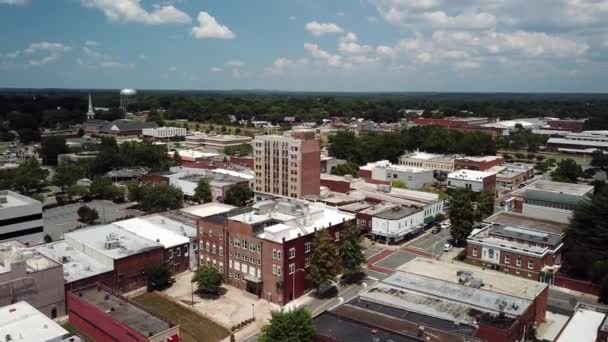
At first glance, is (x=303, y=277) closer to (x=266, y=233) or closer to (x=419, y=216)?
(x=266, y=233)

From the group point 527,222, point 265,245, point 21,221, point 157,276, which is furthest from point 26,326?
point 527,222

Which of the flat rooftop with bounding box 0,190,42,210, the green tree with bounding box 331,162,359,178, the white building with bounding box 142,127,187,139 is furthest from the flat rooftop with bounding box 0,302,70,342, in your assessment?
the white building with bounding box 142,127,187,139

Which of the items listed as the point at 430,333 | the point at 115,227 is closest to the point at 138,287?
the point at 115,227

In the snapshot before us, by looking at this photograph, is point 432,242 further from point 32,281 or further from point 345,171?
point 32,281

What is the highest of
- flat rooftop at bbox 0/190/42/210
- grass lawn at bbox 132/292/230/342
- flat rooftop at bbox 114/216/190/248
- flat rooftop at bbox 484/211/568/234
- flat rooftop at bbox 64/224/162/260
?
flat rooftop at bbox 0/190/42/210

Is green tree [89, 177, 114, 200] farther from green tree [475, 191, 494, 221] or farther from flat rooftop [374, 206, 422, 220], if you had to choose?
green tree [475, 191, 494, 221]

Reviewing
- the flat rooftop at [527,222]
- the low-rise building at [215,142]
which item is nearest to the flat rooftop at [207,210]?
the flat rooftop at [527,222]
